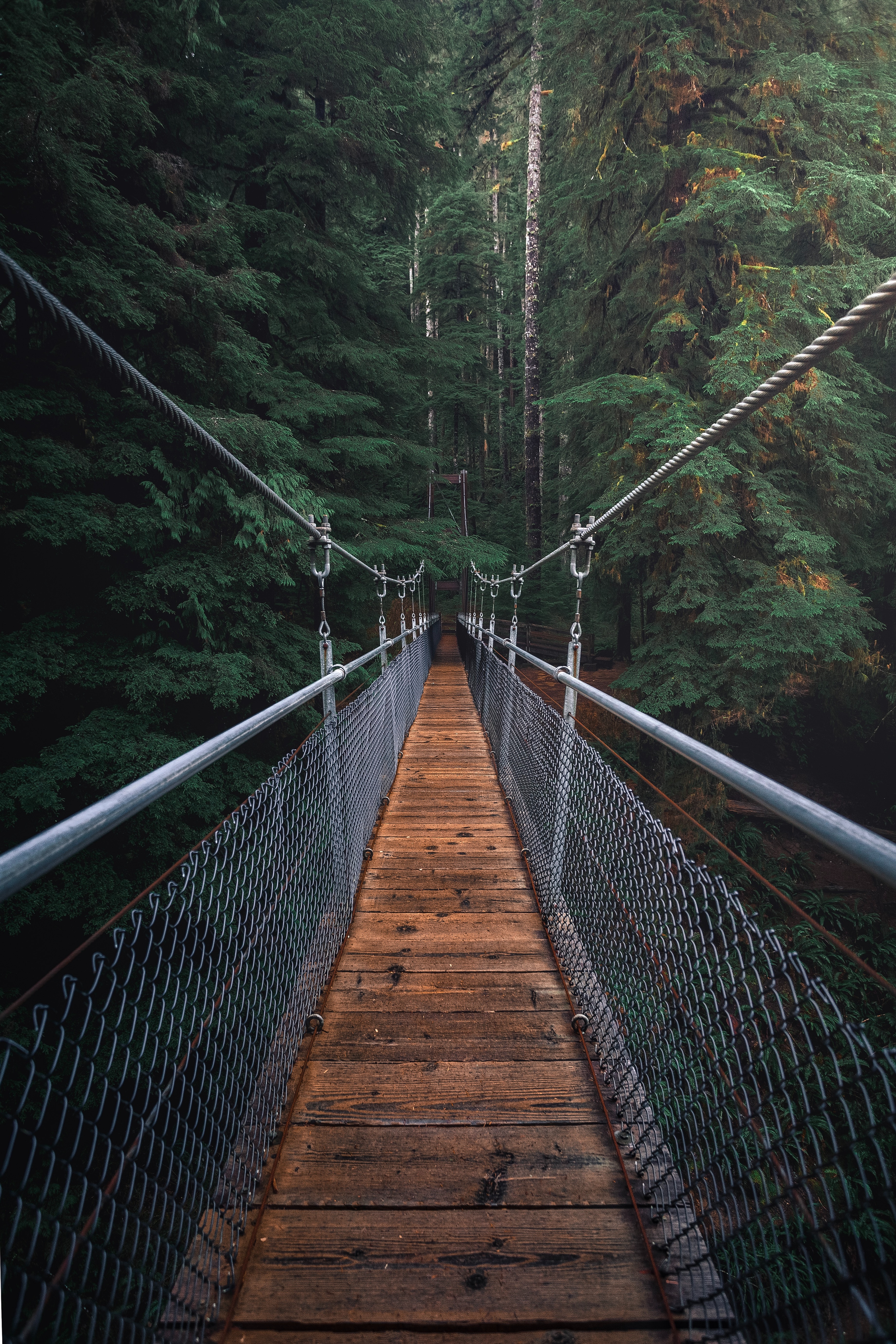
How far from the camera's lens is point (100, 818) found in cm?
97

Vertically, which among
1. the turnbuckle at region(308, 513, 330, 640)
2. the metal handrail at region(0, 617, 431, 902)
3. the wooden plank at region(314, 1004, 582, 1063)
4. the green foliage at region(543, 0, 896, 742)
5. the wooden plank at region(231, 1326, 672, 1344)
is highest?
the green foliage at region(543, 0, 896, 742)

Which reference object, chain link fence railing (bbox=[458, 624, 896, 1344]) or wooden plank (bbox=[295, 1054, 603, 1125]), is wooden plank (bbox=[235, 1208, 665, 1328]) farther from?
wooden plank (bbox=[295, 1054, 603, 1125])

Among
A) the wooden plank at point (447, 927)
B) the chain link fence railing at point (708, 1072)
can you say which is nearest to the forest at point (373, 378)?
the wooden plank at point (447, 927)

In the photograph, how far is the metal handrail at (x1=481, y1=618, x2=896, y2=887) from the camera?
827 mm

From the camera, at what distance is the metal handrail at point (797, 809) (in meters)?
0.83

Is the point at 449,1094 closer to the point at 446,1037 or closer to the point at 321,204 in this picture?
the point at 446,1037

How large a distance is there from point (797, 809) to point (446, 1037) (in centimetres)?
142

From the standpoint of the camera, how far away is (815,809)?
986 millimetres

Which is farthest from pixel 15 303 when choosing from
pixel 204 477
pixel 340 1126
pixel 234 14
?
pixel 340 1126

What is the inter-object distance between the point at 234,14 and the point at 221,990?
31.9ft

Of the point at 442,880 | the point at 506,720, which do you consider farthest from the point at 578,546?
the point at 442,880

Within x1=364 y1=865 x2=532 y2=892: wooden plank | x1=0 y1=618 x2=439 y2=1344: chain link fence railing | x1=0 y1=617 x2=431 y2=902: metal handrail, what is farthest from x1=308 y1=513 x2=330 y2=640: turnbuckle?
x1=364 y1=865 x2=532 y2=892: wooden plank

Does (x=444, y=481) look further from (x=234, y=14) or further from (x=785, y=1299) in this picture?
(x=785, y=1299)

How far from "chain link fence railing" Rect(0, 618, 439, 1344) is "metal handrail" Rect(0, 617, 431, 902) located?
153 millimetres
